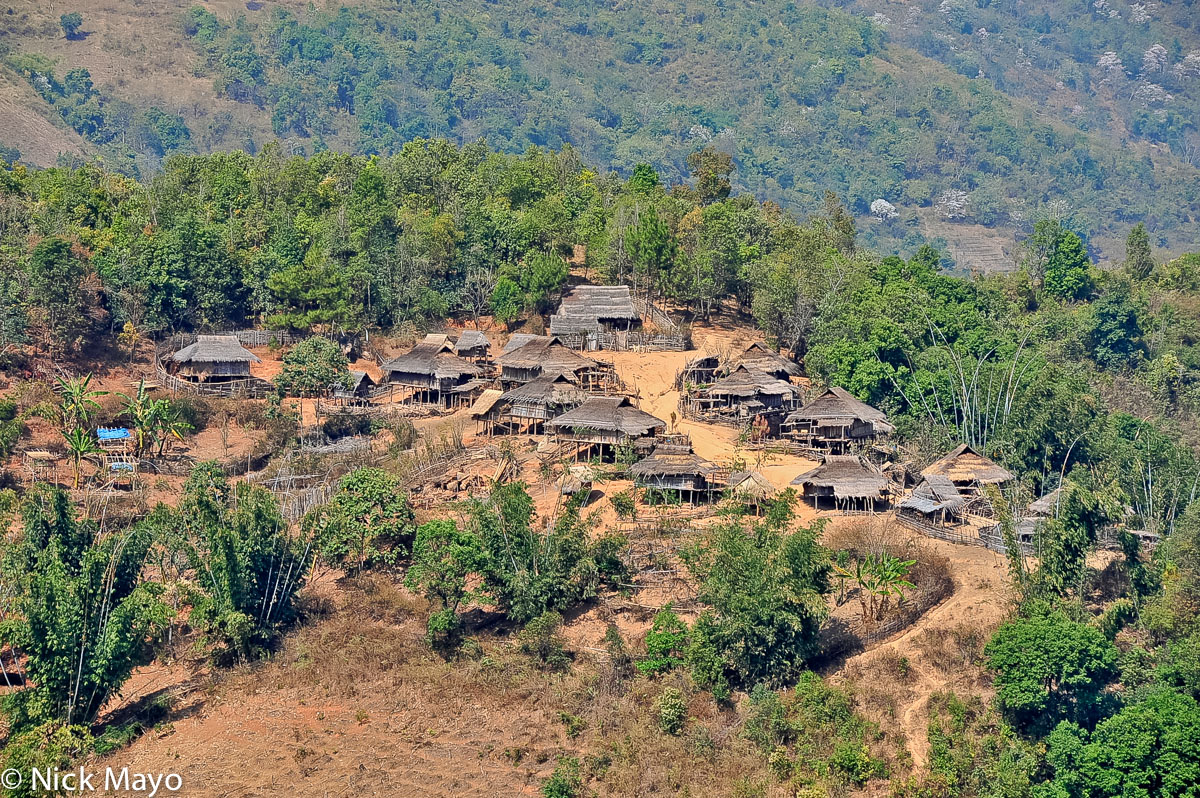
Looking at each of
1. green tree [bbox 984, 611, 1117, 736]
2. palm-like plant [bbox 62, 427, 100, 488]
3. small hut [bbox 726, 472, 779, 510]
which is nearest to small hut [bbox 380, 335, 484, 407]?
palm-like plant [bbox 62, 427, 100, 488]

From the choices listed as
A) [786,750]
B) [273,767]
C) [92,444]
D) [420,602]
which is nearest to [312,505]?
[420,602]

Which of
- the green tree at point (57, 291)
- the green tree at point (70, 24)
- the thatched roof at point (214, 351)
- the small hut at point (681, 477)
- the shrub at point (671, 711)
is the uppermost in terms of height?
the green tree at point (70, 24)

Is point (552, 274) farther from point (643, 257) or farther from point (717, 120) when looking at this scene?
point (717, 120)

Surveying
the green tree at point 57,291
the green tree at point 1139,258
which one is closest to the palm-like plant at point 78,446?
the green tree at point 57,291

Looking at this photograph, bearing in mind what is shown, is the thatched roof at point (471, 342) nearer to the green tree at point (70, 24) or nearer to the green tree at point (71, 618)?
the green tree at point (71, 618)

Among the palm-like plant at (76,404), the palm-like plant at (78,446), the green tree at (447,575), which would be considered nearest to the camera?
the green tree at (447,575)

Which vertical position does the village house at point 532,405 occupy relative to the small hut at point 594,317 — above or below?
below

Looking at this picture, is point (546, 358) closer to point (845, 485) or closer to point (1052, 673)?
point (845, 485)

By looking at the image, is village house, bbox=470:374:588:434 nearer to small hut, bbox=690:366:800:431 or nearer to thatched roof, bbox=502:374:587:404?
thatched roof, bbox=502:374:587:404
